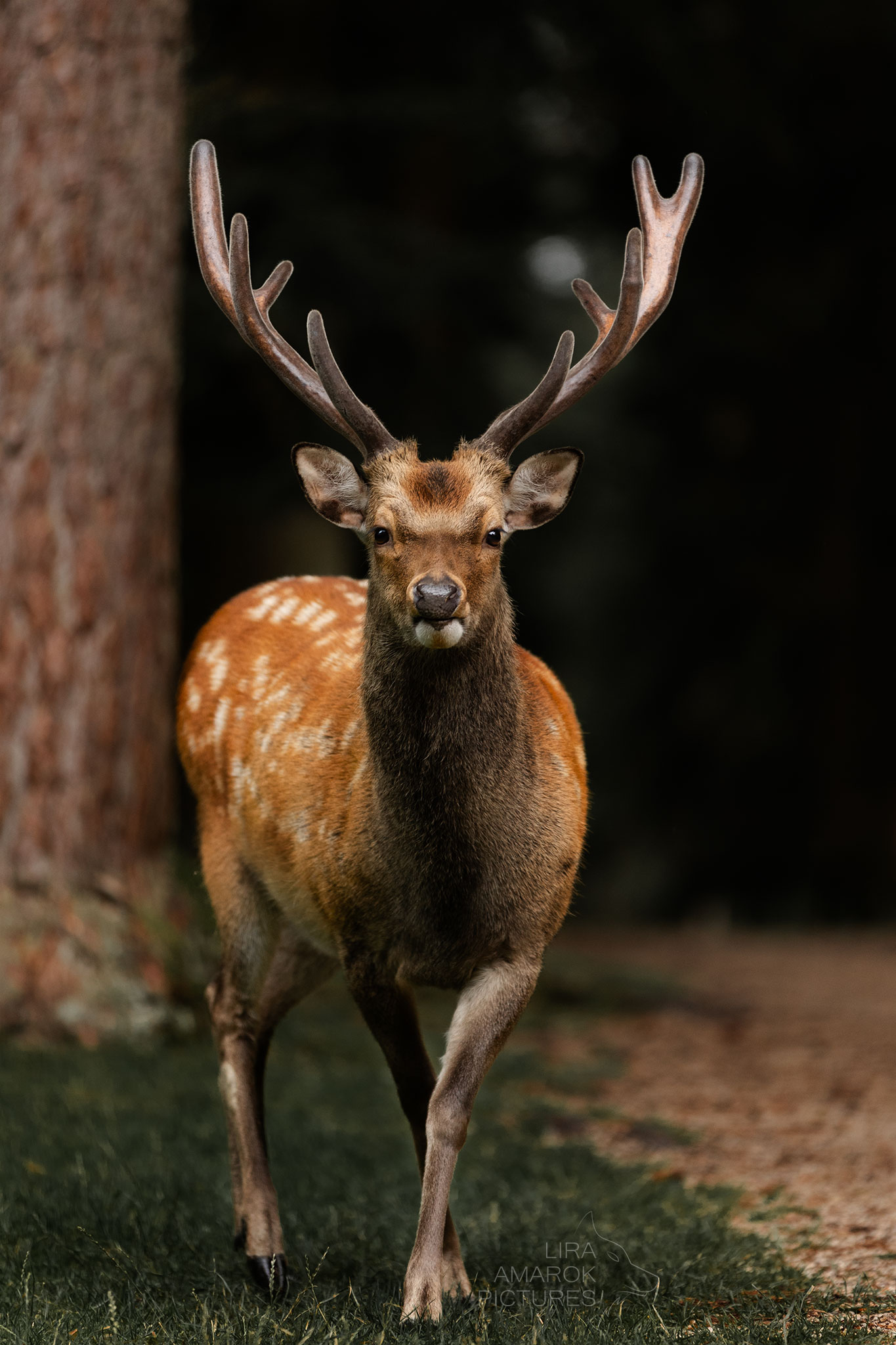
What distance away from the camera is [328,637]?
4.51 m

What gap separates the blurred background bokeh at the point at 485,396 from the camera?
6.57 m

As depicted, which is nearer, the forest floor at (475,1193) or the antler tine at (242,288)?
the forest floor at (475,1193)

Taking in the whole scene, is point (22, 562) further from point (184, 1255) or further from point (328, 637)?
point (184, 1255)

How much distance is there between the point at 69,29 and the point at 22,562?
7.39ft

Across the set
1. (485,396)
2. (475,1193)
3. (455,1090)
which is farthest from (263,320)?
(485,396)

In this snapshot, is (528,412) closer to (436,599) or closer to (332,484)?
(332,484)

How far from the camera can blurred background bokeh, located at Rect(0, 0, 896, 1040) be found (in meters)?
6.57

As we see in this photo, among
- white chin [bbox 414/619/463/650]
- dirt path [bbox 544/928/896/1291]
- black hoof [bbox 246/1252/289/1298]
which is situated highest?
white chin [bbox 414/619/463/650]

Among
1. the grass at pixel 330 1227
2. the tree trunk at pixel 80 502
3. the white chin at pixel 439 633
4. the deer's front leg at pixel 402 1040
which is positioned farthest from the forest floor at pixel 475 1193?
the white chin at pixel 439 633

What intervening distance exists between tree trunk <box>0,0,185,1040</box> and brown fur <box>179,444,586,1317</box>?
2.60m

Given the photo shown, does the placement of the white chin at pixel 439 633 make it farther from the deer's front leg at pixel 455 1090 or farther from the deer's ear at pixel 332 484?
the deer's front leg at pixel 455 1090

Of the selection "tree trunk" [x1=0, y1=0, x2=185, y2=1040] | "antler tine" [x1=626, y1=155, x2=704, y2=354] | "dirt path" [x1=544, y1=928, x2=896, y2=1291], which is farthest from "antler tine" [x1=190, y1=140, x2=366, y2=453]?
"tree trunk" [x1=0, y1=0, x2=185, y2=1040]

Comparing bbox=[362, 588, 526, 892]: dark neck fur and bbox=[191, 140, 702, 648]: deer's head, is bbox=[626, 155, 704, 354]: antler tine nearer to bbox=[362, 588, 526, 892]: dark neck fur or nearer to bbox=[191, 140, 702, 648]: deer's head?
bbox=[191, 140, 702, 648]: deer's head

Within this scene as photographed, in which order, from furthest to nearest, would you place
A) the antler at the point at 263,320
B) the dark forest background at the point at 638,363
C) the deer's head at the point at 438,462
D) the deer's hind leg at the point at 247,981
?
1. the dark forest background at the point at 638,363
2. the deer's hind leg at the point at 247,981
3. the antler at the point at 263,320
4. the deer's head at the point at 438,462
